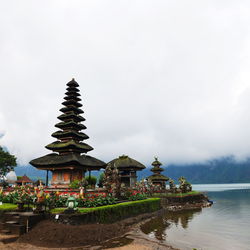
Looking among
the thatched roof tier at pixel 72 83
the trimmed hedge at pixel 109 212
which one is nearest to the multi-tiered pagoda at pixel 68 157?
the thatched roof tier at pixel 72 83

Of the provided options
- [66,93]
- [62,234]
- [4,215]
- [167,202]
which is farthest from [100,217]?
[167,202]

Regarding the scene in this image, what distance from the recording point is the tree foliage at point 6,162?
195 ft

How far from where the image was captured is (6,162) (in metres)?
60.4

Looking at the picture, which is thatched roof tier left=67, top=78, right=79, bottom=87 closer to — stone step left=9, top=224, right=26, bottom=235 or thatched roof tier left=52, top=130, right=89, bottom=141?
thatched roof tier left=52, top=130, right=89, bottom=141

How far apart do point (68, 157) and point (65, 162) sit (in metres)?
1.05

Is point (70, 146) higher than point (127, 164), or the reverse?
point (70, 146)

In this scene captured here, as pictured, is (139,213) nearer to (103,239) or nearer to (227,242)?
(227,242)

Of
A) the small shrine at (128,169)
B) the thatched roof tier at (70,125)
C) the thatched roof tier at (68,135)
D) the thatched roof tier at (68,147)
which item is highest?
the thatched roof tier at (70,125)

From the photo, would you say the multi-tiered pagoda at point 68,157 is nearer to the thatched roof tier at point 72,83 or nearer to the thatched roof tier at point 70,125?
the thatched roof tier at point 70,125

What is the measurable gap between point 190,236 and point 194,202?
3416 cm

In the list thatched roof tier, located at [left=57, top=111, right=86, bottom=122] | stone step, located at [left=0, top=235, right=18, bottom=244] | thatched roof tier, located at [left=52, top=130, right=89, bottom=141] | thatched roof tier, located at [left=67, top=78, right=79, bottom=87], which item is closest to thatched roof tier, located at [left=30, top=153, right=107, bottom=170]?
thatched roof tier, located at [left=52, top=130, right=89, bottom=141]

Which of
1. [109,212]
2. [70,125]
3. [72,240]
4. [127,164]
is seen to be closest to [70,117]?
[70,125]

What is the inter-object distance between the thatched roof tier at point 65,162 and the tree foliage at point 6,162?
114 ft

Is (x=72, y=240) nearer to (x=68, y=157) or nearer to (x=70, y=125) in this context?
(x=68, y=157)
